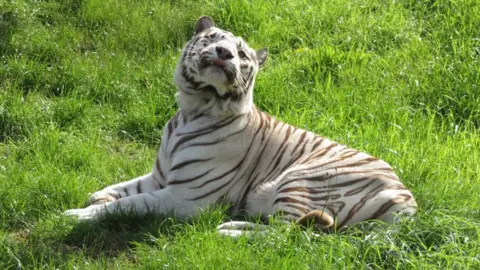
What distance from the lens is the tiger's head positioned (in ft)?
19.7

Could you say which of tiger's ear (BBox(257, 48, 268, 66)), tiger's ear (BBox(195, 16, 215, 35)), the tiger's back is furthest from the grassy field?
tiger's ear (BBox(195, 16, 215, 35))

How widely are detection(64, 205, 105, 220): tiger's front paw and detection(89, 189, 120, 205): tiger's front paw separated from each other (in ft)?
0.47

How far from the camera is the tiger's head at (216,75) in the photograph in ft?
19.7

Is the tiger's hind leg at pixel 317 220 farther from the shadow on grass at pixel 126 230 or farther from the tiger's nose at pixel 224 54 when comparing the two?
the tiger's nose at pixel 224 54

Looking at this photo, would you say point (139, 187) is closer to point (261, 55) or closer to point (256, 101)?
point (261, 55)

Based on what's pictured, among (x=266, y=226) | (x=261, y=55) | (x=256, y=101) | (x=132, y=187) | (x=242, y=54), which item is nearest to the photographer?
(x=266, y=226)

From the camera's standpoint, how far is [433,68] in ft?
26.2

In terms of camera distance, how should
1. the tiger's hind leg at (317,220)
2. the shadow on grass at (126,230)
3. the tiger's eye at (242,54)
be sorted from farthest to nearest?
1. the tiger's eye at (242,54)
2. the shadow on grass at (126,230)
3. the tiger's hind leg at (317,220)

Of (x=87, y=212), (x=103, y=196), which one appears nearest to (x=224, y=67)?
(x=103, y=196)

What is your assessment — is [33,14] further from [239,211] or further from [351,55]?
[239,211]

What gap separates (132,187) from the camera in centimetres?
633

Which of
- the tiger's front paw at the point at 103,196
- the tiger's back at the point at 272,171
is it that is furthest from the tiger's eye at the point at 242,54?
the tiger's front paw at the point at 103,196

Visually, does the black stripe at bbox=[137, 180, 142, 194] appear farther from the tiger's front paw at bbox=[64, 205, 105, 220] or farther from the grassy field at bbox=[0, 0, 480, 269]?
the tiger's front paw at bbox=[64, 205, 105, 220]

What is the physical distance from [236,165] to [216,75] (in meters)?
0.60
